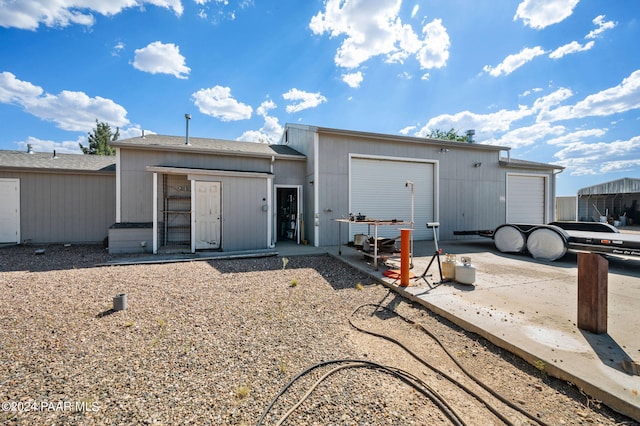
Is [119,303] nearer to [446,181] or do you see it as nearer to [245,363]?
[245,363]

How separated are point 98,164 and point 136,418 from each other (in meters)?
12.0

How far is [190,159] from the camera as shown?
9188 millimetres

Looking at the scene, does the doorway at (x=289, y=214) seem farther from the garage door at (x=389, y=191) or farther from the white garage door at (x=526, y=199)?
the white garage door at (x=526, y=199)

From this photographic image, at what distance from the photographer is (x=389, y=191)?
33.5ft

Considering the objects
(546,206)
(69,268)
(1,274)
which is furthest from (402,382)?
(546,206)

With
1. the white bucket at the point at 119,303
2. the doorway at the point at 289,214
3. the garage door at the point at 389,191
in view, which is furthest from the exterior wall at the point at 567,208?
the white bucket at the point at 119,303

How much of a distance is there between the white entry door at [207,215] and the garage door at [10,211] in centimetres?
706

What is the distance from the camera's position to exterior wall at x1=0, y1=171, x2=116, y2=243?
31.3ft

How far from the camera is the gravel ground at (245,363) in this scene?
1.97 metres

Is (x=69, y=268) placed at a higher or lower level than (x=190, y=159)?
lower

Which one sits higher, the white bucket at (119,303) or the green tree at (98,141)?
the green tree at (98,141)

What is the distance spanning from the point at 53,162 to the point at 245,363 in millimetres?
12495

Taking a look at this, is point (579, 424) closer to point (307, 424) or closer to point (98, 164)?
point (307, 424)

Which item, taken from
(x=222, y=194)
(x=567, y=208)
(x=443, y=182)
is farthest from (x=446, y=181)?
(x=567, y=208)
